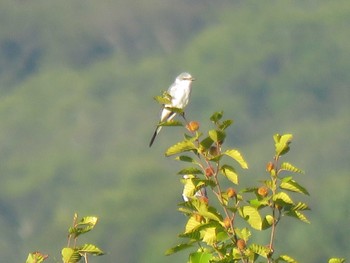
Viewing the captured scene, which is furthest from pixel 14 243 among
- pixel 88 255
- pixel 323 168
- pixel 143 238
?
pixel 88 255

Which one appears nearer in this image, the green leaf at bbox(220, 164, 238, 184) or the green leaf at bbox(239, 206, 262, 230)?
the green leaf at bbox(239, 206, 262, 230)

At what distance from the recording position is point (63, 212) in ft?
347

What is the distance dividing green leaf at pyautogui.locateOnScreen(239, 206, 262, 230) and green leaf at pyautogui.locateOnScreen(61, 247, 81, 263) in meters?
0.78

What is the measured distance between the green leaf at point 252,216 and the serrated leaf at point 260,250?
10 centimetres

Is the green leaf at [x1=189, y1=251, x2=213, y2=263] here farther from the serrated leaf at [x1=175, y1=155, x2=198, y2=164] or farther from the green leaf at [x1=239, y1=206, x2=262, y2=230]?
the serrated leaf at [x1=175, y1=155, x2=198, y2=164]

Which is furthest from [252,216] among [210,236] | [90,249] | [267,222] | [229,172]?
[90,249]

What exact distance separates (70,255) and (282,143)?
1.09 metres

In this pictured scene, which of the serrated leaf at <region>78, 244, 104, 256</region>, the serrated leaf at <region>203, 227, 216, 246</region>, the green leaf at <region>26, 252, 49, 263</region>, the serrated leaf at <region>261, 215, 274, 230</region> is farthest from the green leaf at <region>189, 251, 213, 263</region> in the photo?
the green leaf at <region>26, 252, 49, 263</region>

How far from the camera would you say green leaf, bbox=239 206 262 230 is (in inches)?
236

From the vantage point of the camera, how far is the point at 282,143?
19.9 ft

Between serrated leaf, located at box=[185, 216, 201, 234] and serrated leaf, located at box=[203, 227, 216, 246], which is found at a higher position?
serrated leaf, located at box=[185, 216, 201, 234]

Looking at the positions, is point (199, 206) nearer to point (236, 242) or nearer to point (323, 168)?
point (236, 242)

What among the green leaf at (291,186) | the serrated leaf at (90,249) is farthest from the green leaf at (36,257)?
the green leaf at (291,186)

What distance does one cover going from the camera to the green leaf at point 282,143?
19.9 feet
